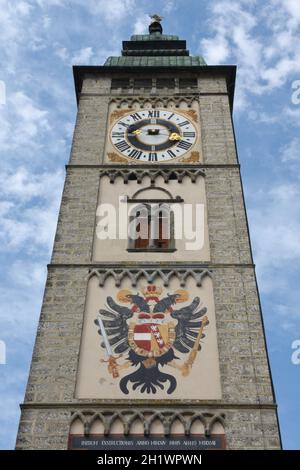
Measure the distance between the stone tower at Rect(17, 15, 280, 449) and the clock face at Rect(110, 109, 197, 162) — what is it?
0.04m

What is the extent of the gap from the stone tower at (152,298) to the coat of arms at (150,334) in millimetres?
21

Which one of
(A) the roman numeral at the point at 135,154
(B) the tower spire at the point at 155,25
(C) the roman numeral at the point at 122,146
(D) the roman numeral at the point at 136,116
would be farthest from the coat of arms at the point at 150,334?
(B) the tower spire at the point at 155,25

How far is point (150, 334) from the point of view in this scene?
41.1 ft

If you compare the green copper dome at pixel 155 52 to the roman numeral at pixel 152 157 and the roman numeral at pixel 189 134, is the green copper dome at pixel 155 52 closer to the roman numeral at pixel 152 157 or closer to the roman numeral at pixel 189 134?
the roman numeral at pixel 189 134

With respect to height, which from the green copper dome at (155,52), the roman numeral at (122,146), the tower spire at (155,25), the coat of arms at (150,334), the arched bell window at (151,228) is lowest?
the coat of arms at (150,334)

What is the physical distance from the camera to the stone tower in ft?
36.6

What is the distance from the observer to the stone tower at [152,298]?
11156 mm

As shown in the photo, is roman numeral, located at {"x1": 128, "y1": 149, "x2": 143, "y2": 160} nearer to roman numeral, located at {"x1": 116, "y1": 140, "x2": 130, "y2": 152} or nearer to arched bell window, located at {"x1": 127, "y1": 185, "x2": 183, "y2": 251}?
roman numeral, located at {"x1": 116, "y1": 140, "x2": 130, "y2": 152}

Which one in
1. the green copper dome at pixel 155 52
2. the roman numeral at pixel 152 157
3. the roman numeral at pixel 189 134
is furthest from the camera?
the green copper dome at pixel 155 52

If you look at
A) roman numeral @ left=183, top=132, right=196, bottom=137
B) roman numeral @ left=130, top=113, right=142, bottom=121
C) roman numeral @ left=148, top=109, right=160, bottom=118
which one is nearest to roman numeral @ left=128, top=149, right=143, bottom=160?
roman numeral @ left=183, top=132, right=196, bottom=137

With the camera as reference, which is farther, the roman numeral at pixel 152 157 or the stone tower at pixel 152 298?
the roman numeral at pixel 152 157

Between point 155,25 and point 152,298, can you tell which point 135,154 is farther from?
point 155,25

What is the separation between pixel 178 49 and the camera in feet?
79.9
